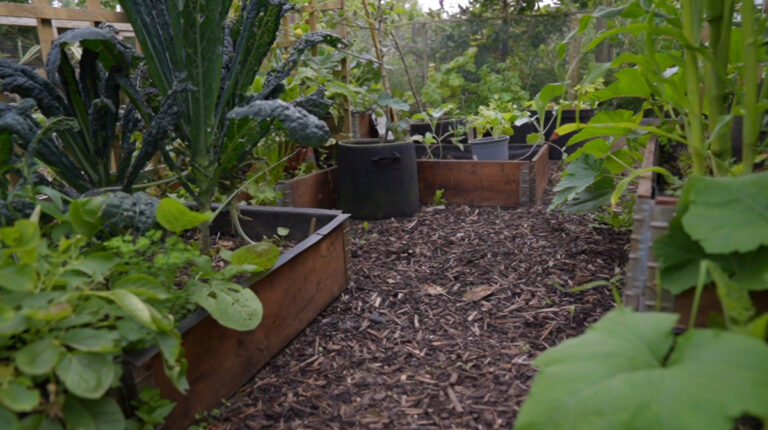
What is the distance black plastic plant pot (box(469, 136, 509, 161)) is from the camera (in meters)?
3.48

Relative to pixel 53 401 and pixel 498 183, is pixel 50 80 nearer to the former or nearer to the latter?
pixel 53 401

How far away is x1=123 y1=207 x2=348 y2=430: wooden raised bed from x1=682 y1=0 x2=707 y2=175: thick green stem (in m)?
1.15

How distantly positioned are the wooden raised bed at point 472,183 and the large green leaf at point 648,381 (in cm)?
216

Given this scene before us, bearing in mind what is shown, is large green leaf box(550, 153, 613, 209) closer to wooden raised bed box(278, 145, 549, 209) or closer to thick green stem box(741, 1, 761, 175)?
thick green stem box(741, 1, 761, 175)

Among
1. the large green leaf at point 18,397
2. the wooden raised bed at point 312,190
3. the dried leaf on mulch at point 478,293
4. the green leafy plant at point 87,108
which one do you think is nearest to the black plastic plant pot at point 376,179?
the wooden raised bed at point 312,190

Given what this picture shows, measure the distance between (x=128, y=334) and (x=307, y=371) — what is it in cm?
64

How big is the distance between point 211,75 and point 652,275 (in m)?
1.36

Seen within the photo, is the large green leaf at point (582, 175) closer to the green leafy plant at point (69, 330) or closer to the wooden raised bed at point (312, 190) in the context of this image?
the wooden raised bed at point (312, 190)

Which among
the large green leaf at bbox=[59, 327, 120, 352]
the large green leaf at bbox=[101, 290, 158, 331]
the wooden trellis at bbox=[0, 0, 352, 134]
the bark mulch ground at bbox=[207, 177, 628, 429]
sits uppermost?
the wooden trellis at bbox=[0, 0, 352, 134]

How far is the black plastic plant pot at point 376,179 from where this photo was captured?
2.86 metres

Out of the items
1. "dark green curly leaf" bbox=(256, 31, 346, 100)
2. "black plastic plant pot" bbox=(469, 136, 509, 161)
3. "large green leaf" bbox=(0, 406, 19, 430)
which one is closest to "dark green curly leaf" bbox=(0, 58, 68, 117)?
"dark green curly leaf" bbox=(256, 31, 346, 100)

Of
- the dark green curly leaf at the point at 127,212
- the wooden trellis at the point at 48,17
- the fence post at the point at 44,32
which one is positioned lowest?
the dark green curly leaf at the point at 127,212

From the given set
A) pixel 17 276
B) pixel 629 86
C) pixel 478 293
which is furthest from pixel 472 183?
pixel 17 276

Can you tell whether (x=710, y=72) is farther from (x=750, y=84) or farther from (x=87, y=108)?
(x=87, y=108)
